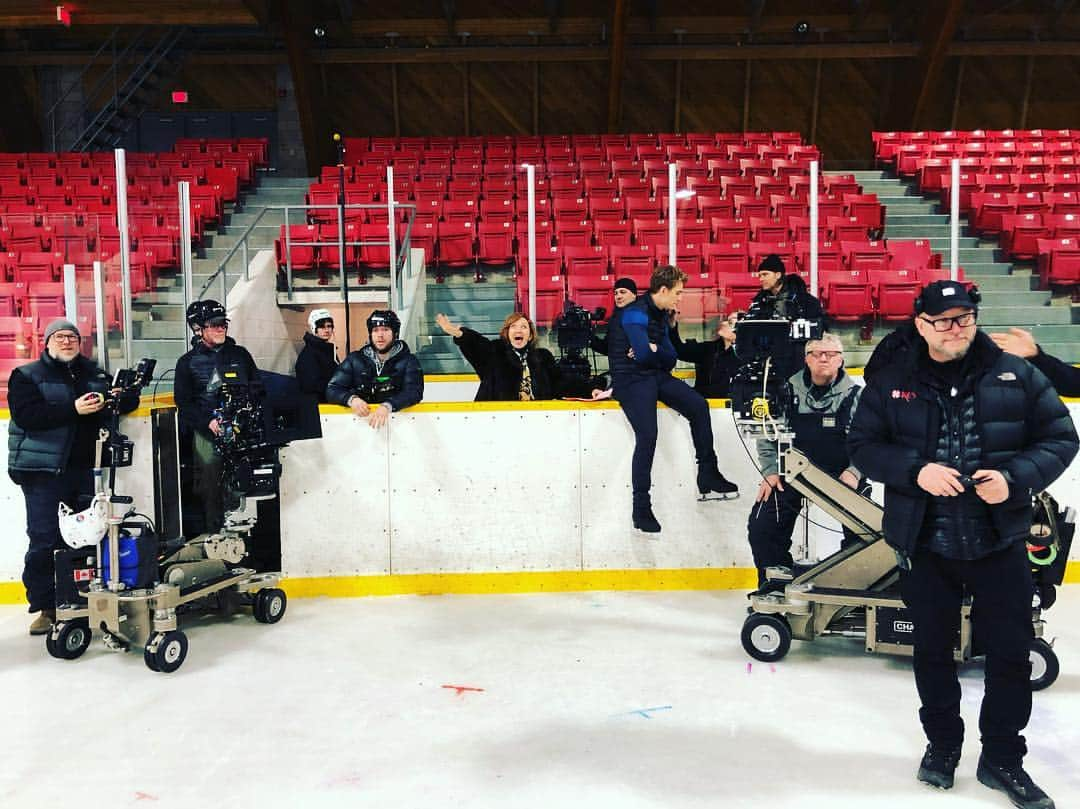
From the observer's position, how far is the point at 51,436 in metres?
4.56

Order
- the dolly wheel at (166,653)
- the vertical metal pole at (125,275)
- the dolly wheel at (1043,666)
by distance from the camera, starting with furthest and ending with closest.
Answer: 1. the vertical metal pole at (125,275)
2. the dolly wheel at (166,653)
3. the dolly wheel at (1043,666)

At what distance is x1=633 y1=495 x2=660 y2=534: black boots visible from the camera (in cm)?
531

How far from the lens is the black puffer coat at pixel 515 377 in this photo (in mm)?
5777

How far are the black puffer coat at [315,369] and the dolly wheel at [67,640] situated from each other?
2.09 metres

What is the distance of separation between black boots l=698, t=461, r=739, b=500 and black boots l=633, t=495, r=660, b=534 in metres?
0.31

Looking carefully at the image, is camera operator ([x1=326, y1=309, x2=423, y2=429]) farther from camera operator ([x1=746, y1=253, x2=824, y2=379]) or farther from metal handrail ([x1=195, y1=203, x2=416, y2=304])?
camera operator ([x1=746, y1=253, x2=824, y2=379])

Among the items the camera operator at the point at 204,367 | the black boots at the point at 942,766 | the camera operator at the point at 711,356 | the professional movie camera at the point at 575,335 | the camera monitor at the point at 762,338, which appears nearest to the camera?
the black boots at the point at 942,766

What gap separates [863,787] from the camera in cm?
296

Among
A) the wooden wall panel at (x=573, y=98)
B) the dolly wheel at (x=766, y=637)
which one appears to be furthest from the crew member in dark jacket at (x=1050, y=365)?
the wooden wall panel at (x=573, y=98)

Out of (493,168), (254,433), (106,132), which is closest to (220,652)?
(254,433)

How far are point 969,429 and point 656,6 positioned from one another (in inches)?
574

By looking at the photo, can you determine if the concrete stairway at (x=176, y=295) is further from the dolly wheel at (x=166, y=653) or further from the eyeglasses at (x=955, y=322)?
the eyeglasses at (x=955, y=322)

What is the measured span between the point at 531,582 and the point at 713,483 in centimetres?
117

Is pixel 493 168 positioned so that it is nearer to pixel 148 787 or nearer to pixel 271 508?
pixel 271 508
